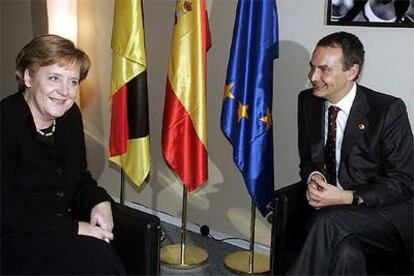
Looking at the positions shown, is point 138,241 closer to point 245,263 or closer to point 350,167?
point 350,167

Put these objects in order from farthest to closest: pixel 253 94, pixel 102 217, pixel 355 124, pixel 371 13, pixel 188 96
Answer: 1. pixel 188 96
2. pixel 253 94
3. pixel 371 13
4. pixel 355 124
5. pixel 102 217

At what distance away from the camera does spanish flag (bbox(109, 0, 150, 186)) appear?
308 cm

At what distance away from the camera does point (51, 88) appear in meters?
2.12

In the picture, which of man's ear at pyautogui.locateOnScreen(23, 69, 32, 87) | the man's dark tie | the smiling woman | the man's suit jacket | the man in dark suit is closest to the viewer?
the smiling woman

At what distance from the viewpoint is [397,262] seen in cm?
226

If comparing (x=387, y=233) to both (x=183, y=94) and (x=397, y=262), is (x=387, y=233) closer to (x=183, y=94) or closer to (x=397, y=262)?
(x=397, y=262)

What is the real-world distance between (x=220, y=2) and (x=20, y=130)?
170 centimetres

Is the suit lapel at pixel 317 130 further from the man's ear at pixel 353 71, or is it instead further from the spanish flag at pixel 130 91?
the spanish flag at pixel 130 91

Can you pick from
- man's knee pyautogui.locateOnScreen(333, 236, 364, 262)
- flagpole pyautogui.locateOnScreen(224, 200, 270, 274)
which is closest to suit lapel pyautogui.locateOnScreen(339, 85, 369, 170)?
man's knee pyautogui.locateOnScreen(333, 236, 364, 262)

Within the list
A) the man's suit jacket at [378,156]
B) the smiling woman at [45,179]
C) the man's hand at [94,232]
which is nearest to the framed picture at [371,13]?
the man's suit jacket at [378,156]

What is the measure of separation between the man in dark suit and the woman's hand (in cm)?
74

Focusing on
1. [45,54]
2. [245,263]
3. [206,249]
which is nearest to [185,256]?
[206,249]

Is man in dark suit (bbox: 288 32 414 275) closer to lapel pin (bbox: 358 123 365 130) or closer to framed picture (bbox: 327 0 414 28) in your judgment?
lapel pin (bbox: 358 123 365 130)

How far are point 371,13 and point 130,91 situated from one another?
132 cm
